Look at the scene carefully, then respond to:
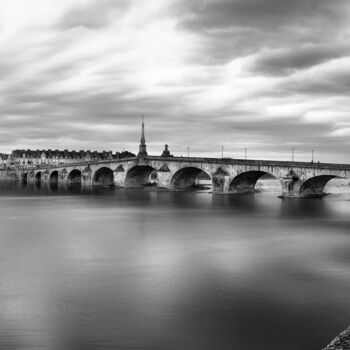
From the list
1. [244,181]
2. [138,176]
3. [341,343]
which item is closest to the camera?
[341,343]

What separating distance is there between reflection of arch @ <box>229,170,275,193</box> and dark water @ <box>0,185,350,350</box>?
28336 millimetres

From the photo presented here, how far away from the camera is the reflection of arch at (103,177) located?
9388 centimetres

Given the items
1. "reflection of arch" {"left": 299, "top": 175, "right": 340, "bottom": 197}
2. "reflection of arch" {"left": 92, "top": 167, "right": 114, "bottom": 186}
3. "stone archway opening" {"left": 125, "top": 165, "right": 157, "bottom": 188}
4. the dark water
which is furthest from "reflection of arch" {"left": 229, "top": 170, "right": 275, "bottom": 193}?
"reflection of arch" {"left": 92, "top": 167, "right": 114, "bottom": 186}

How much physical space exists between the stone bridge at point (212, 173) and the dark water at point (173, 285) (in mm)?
21085

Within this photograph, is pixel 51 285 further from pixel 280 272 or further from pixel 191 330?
pixel 280 272

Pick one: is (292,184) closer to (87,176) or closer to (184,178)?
(184,178)

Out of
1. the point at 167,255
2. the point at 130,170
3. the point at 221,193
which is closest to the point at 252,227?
the point at 167,255

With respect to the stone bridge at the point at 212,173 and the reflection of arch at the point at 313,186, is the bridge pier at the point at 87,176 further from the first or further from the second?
the reflection of arch at the point at 313,186

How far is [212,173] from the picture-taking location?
211 feet

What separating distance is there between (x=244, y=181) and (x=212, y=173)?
4.98 m

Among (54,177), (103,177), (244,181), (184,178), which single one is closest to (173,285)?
(244,181)

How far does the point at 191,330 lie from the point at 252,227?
21.3 m

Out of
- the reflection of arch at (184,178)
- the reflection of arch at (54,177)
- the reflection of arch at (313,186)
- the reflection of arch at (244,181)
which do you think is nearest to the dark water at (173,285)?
the reflection of arch at (313,186)

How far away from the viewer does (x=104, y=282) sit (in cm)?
1725
